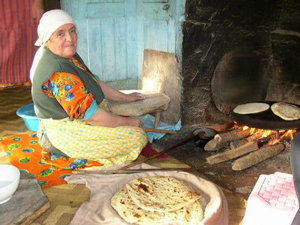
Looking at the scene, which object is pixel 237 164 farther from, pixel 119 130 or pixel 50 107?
pixel 50 107

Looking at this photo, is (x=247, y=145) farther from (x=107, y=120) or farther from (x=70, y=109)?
(x=70, y=109)

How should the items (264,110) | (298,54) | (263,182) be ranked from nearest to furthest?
1. (263,182)
2. (264,110)
3. (298,54)

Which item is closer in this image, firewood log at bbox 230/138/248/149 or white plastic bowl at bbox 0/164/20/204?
white plastic bowl at bbox 0/164/20/204

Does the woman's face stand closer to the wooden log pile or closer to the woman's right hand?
the woman's right hand

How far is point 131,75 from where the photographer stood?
3.96 m

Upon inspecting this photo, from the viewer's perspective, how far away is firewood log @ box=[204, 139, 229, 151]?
2873mm

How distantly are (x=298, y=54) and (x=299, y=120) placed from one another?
86cm

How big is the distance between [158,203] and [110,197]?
40 cm

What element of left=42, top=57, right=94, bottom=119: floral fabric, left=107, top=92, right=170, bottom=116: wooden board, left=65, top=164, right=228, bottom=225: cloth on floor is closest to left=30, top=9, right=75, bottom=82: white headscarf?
left=42, top=57, right=94, bottom=119: floral fabric

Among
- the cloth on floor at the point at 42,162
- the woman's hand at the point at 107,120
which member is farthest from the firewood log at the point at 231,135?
the woman's hand at the point at 107,120

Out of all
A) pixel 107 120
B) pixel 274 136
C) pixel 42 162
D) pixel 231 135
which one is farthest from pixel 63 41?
pixel 274 136

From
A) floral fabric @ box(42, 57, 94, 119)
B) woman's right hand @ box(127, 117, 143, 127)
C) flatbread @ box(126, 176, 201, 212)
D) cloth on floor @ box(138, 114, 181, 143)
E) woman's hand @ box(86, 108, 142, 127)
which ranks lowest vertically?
cloth on floor @ box(138, 114, 181, 143)

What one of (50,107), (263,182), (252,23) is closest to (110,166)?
(50,107)

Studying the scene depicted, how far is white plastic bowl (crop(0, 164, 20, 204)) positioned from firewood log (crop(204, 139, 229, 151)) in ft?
5.56
